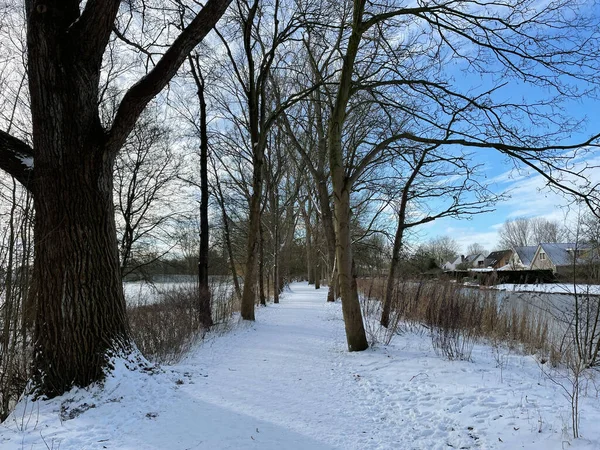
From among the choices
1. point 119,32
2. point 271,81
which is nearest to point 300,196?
point 271,81

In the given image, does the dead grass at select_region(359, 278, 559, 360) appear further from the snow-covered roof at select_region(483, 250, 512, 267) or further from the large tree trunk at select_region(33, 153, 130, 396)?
the snow-covered roof at select_region(483, 250, 512, 267)

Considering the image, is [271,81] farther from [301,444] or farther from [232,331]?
[301,444]

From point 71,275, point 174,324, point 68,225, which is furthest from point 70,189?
point 174,324

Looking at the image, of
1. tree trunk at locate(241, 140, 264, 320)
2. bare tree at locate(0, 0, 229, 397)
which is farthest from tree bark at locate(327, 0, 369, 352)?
tree trunk at locate(241, 140, 264, 320)

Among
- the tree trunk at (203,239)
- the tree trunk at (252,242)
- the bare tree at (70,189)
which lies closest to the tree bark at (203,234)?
the tree trunk at (203,239)

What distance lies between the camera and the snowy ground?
3262 mm

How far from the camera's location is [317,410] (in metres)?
4.23

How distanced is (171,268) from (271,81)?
1031cm

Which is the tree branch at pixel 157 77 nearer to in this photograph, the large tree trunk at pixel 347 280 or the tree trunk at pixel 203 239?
the large tree trunk at pixel 347 280

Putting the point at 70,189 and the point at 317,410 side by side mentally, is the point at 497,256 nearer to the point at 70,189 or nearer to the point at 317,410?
the point at 317,410

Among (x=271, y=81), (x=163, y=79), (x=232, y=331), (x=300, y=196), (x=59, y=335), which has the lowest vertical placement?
(x=232, y=331)

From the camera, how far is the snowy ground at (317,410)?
3.26 metres

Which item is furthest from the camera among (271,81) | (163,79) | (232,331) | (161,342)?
(271,81)

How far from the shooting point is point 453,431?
356 cm
